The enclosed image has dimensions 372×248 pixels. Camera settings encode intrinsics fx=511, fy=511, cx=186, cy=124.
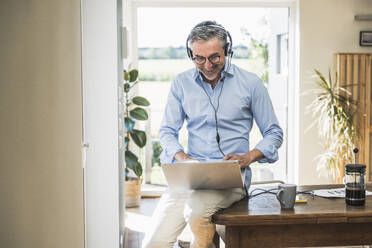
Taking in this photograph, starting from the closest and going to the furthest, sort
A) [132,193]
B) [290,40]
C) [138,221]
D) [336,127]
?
[138,221] → [336,127] → [132,193] → [290,40]

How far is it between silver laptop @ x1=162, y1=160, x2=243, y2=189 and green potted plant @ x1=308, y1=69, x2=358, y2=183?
3.26m

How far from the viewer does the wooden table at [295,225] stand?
243 cm

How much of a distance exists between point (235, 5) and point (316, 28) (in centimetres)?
100

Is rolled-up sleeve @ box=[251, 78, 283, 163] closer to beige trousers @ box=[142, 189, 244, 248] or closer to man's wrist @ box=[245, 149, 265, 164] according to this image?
man's wrist @ box=[245, 149, 265, 164]

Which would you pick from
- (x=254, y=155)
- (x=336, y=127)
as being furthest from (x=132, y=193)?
(x=254, y=155)

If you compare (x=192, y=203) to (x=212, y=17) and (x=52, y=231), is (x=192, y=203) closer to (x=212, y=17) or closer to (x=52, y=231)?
(x=52, y=231)

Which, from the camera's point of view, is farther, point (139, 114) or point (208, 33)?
point (139, 114)

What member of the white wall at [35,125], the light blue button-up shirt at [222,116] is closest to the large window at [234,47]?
the light blue button-up shirt at [222,116]

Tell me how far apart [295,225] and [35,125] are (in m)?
1.63

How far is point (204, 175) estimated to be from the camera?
7.87ft

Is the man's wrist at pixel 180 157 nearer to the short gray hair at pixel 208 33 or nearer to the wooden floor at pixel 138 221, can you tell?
the short gray hair at pixel 208 33

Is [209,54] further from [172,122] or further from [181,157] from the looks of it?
[181,157]

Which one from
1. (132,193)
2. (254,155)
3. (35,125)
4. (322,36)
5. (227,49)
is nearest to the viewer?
(35,125)

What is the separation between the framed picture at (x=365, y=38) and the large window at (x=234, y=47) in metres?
0.86
